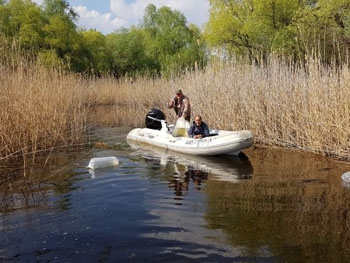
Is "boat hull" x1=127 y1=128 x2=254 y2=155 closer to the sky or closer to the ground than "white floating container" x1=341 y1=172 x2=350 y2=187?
closer to the sky

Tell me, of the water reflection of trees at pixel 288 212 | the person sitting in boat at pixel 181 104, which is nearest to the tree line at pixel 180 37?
the person sitting in boat at pixel 181 104

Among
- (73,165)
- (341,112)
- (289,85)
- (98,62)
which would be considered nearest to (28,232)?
(73,165)

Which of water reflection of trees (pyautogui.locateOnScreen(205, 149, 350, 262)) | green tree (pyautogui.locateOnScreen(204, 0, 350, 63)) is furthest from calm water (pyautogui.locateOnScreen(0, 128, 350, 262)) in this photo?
green tree (pyautogui.locateOnScreen(204, 0, 350, 63))

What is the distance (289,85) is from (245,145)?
6.28ft

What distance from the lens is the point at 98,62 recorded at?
1538 inches

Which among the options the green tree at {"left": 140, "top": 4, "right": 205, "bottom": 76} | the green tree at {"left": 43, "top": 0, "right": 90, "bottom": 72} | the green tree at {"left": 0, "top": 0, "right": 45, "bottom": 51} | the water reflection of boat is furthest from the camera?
the green tree at {"left": 140, "top": 4, "right": 205, "bottom": 76}

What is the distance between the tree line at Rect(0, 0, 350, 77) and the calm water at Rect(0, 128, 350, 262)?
8.08 feet

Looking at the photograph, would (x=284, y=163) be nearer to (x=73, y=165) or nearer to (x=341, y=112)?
(x=341, y=112)

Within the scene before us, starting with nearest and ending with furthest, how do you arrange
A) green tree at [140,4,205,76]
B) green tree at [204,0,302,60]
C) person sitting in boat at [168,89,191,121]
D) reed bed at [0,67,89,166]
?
reed bed at [0,67,89,166]
person sitting in boat at [168,89,191,121]
green tree at [204,0,302,60]
green tree at [140,4,205,76]

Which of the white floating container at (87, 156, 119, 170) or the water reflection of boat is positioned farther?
the white floating container at (87, 156, 119, 170)

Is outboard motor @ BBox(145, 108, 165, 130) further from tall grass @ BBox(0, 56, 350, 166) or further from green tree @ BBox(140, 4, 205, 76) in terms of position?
green tree @ BBox(140, 4, 205, 76)

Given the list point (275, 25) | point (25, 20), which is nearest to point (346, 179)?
point (275, 25)

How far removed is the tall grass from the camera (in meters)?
6.49

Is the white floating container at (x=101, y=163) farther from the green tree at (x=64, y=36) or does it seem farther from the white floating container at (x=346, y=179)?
the green tree at (x=64, y=36)
